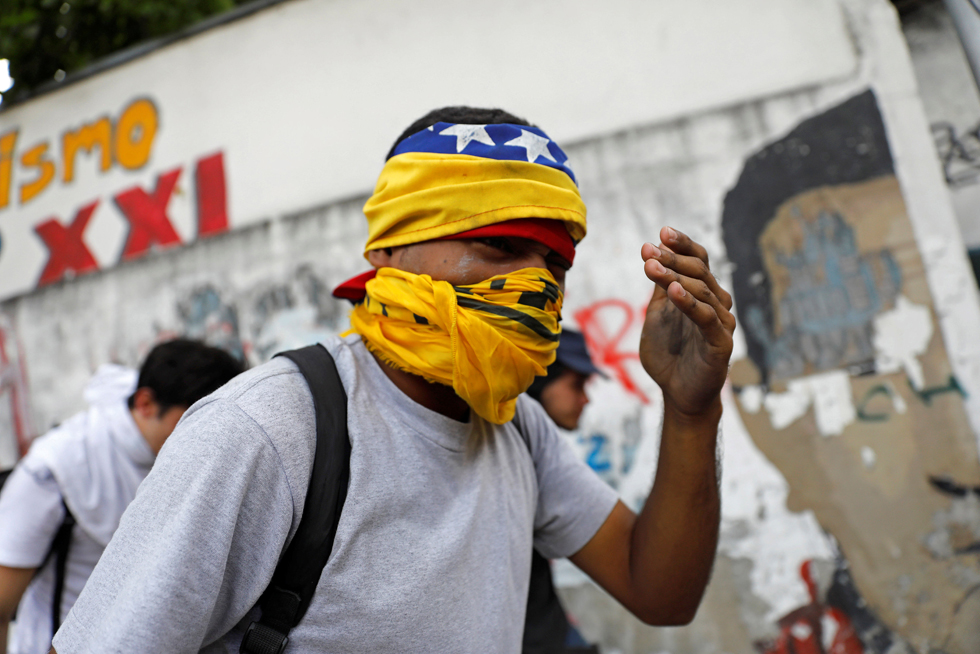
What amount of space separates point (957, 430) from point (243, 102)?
5.41m

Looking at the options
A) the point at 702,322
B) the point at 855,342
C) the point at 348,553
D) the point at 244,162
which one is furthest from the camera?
the point at 244,162

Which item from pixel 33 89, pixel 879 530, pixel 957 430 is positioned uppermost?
pixel 33 89

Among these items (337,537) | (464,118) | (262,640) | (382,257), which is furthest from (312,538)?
(464,118)

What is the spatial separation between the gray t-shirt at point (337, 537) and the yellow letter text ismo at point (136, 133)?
5.23 meters

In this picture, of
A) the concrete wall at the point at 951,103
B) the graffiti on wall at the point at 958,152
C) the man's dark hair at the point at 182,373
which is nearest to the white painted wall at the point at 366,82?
the concrete wall at the point at 951,103

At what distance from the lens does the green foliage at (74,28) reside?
574 cm

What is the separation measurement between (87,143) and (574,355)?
5.26m

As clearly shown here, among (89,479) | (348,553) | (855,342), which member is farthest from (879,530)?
(89,479)

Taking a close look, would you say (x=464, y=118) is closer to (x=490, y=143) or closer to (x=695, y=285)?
(x=490, y=143)

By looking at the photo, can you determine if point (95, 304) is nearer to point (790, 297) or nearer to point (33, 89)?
point (33, 89)

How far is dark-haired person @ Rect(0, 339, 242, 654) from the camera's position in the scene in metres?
1.98

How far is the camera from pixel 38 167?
233 inches

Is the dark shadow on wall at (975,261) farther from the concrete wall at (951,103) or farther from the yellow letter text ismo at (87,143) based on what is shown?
the yellow letter text ismo at (87,143)

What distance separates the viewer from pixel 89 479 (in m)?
2.19
